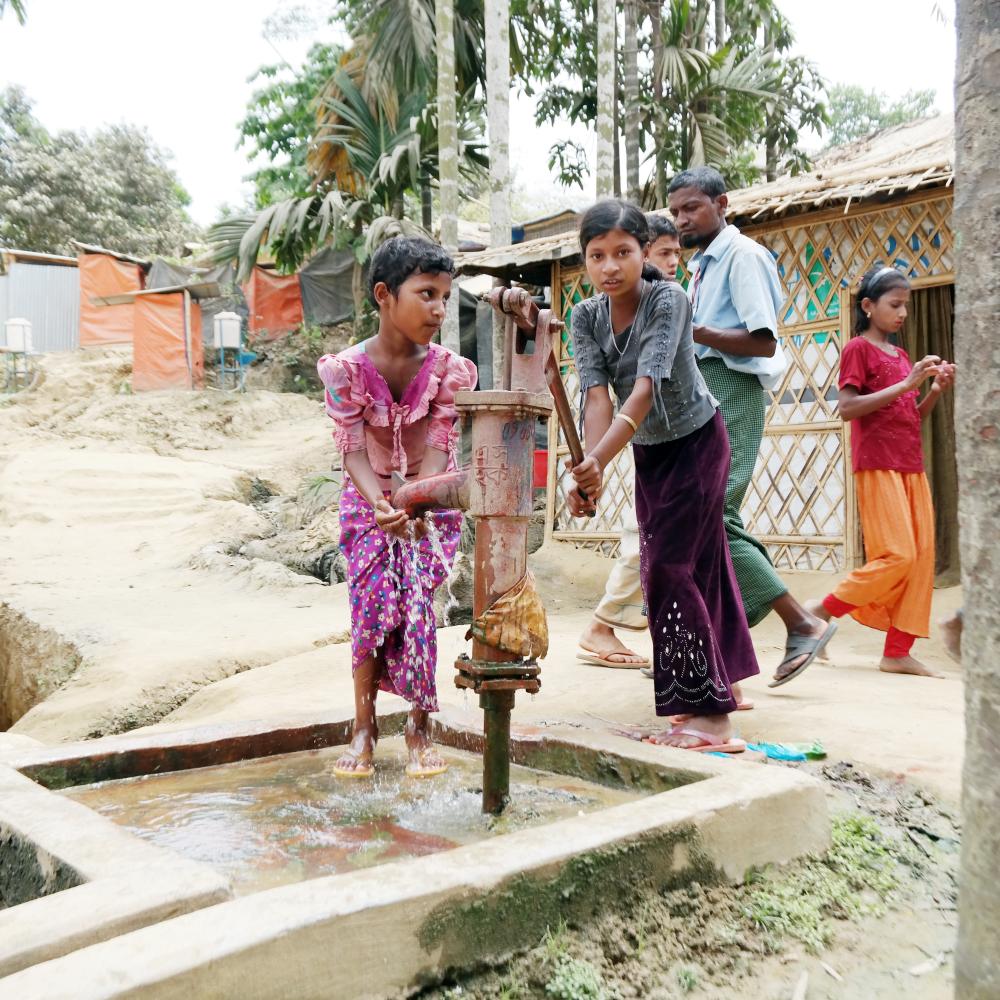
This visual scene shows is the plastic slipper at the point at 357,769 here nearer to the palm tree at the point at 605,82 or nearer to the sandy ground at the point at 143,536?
the sandy ground at the point at 143,536

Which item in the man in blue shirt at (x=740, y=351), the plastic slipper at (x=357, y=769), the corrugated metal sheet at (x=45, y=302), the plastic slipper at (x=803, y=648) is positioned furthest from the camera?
the corrugated metal sheet at (x=45, y=302)

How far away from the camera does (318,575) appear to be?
852 centimetres

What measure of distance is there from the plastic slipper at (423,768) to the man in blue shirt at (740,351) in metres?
1.26

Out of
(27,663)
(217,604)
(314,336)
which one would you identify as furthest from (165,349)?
(27,663)

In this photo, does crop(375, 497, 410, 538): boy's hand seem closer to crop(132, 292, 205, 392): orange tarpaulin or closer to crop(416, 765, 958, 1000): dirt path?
crop(416, 765, 958, 1000): dirt path

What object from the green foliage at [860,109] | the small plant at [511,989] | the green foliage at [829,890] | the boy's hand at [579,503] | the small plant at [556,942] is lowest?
the green foliage at [829,890]

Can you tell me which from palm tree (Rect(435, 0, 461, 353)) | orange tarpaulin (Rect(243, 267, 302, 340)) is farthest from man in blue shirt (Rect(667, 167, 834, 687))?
orange tarpaulin (Rect(243, 267, 302, 340))

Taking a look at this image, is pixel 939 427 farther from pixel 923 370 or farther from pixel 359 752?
pixel 359 752

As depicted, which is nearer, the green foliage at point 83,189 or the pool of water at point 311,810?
the pool of water at point 311,810

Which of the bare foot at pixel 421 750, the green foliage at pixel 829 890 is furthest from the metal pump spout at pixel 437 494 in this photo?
the green foliage at pixel 829 890

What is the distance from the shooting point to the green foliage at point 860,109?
101ft

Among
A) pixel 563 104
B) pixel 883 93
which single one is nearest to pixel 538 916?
pixel 563 104

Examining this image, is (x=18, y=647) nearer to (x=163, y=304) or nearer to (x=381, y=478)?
(x=381, y=478)

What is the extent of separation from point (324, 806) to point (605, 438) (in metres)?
1.11
